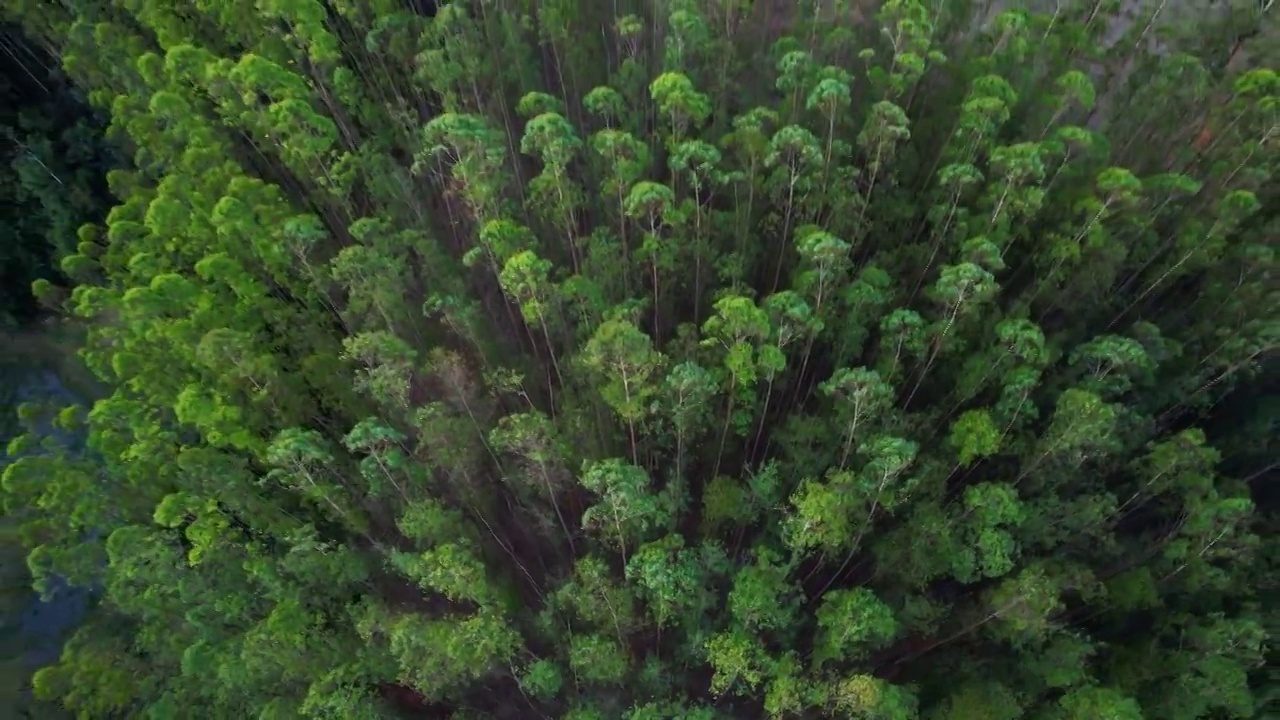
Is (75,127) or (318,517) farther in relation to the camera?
(75,127)

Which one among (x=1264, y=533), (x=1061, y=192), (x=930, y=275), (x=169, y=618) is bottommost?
(x=169, y=618)

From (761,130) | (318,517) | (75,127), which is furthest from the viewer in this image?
(75,127)

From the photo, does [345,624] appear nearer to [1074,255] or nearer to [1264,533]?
[1074,255]

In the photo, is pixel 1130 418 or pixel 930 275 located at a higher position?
pixel 930 275

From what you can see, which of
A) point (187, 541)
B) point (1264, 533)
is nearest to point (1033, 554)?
point (1264, 533)

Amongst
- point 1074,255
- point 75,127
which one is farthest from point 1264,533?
point 75,127

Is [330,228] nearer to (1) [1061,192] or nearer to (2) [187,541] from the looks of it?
(2) [187,541]

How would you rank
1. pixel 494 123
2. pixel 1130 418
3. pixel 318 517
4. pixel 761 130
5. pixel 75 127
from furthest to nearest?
pixel 75 127 → pixel 494 123 → pixel 761 130 → pixel 318 517 → pixel 1130 418
